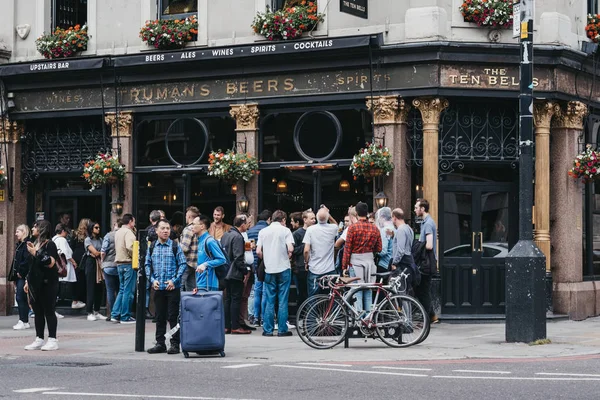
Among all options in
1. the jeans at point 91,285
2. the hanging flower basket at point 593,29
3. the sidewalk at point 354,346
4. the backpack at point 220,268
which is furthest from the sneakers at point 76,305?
the hanging flower basket at point 593,29

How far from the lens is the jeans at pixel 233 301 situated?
56.5 feet

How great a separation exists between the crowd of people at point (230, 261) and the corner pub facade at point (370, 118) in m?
1.03

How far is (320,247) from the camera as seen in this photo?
16906mm

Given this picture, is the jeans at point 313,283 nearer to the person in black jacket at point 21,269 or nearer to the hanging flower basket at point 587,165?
the person in black jacket at point 21,269

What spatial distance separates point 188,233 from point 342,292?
2.25 m

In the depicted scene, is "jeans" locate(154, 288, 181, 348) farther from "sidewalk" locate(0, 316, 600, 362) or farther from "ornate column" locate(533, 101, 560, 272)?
"ornate column" locate(533, 101, 560, 272)

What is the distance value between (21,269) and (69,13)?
706cm

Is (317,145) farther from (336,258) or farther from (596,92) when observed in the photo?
(596,92)

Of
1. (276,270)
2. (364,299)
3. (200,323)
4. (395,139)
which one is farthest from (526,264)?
(395,139)

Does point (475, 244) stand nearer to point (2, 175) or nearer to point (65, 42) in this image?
point (65, 42)

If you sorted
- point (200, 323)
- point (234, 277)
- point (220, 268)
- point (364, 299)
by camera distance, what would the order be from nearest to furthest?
1. point (200, 323)
2. point (364, 299)
3. point (220, 268)
4. point (234, 277)

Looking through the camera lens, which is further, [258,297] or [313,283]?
[258,297]

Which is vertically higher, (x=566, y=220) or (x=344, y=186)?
(x=344, y=186)

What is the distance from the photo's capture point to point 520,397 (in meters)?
9.90
